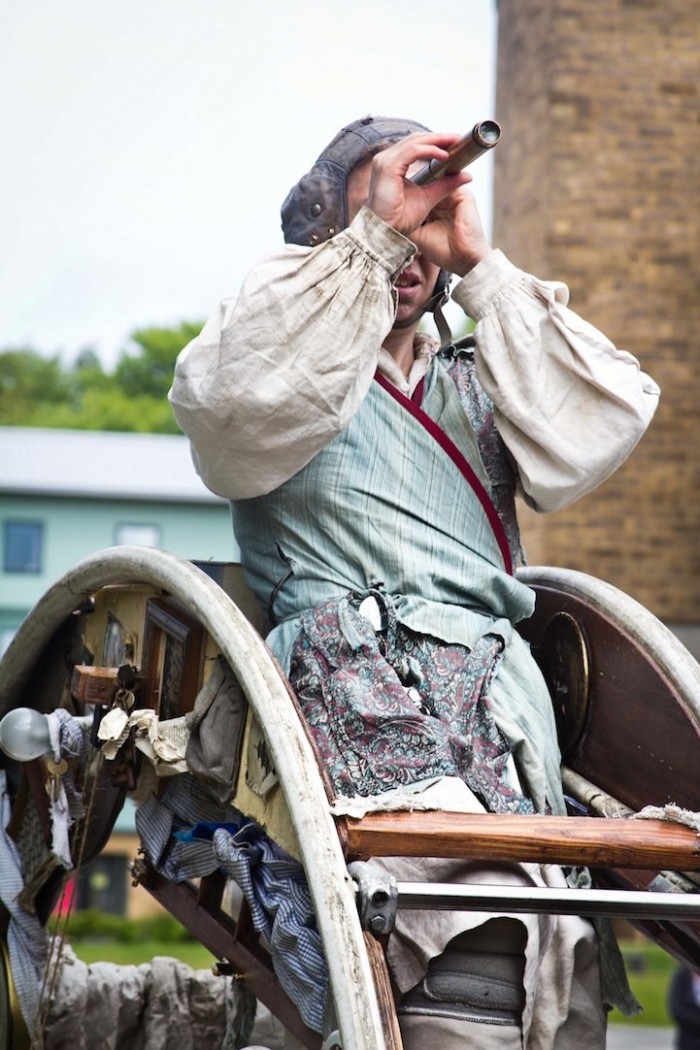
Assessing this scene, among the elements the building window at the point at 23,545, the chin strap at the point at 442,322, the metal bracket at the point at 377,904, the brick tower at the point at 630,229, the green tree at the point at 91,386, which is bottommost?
the metal bracket at the point at 377,904

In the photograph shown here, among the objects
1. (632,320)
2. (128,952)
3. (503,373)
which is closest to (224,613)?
(503,373)

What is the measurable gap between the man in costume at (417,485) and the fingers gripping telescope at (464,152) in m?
0.02

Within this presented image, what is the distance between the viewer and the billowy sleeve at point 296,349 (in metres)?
2.38

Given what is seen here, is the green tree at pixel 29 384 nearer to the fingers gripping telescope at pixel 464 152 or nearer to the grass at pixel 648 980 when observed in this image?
the grass at pixel 648 980

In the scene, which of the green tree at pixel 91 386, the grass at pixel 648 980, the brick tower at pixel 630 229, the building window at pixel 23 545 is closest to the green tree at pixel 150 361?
the green tree at pixel 91 386

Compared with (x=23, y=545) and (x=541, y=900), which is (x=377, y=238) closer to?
(x=541, y=900)

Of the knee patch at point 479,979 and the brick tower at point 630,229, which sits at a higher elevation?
the brick tower at point 630,229

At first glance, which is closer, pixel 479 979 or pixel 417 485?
pixel 479 979

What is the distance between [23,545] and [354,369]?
27189 mm

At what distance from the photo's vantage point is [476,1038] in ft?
6.95

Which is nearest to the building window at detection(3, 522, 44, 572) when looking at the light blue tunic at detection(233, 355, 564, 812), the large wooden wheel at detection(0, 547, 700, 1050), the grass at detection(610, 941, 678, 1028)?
the grass at detection(610, 941, 678, 1028)

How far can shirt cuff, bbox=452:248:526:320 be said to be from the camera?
8.62 feet

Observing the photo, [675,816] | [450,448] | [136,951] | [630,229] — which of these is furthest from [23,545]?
[675,816]

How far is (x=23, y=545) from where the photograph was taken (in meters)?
29.0
